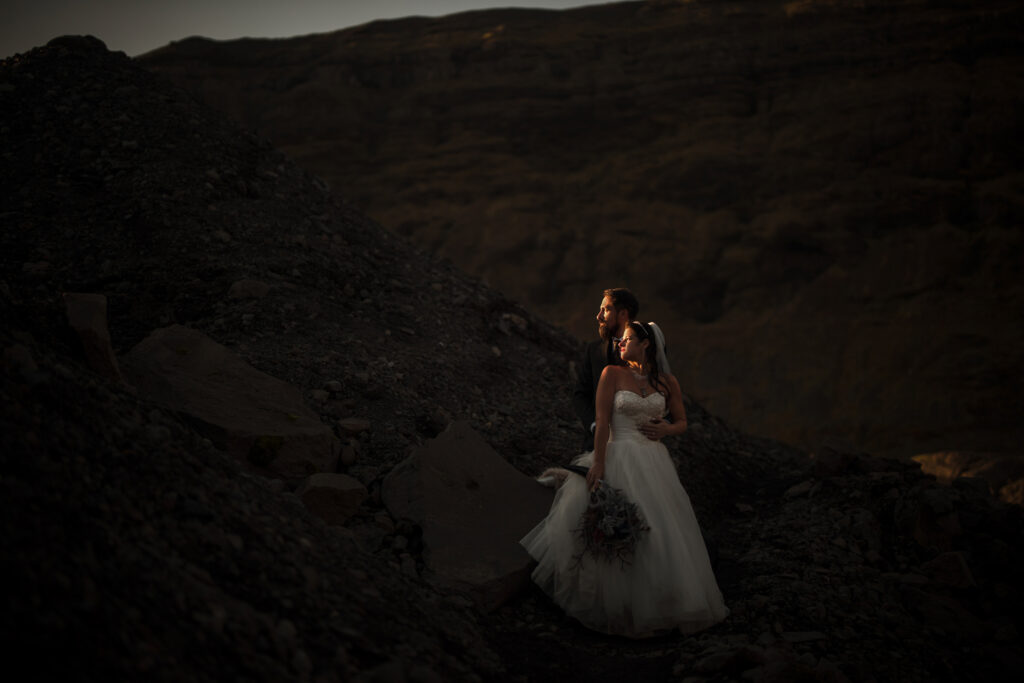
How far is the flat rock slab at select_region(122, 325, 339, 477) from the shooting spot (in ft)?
13.7

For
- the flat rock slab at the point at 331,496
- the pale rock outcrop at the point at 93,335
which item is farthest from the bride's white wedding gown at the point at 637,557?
the pale rock outcrop at the point at 93,335

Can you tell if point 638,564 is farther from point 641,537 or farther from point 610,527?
point 610,527

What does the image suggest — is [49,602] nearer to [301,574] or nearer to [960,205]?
[301,574]

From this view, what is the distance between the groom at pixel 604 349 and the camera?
4.28 metres

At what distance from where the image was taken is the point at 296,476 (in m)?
4.28

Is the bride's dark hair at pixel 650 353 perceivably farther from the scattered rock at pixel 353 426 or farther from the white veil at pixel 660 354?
the scattered rock at pixel 353 426

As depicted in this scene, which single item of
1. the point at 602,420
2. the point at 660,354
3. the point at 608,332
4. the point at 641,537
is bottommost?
the point at 641,537

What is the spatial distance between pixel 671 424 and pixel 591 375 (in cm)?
61

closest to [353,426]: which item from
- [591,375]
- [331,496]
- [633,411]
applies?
[331,496]

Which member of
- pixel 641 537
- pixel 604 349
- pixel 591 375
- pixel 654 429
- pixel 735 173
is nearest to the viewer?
pixel 641 537

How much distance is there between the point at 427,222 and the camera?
2192 cm

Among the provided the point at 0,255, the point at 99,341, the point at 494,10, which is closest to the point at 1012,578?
the point at 99,341

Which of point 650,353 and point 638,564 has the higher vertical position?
point 650,353

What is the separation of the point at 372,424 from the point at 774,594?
2.95 m
